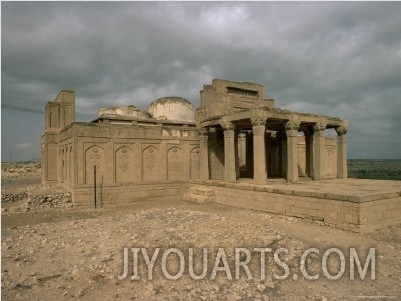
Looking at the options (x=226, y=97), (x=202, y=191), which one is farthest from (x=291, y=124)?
(x=226, y=97)

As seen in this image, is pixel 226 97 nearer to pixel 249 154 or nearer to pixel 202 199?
pixel 249 154

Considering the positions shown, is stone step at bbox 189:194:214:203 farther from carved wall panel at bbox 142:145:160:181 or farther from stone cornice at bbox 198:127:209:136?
stone cornice at bbox 198:127:209:136

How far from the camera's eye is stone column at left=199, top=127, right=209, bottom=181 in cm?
1939

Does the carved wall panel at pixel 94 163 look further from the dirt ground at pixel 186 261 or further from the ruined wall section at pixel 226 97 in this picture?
the ruined wall section at pixel 226 97

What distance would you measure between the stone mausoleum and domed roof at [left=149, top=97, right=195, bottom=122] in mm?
1345

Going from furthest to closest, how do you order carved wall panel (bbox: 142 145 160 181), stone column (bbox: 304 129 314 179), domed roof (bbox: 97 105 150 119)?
domed roof (bbox: 97 105 150 119) → stone column (bbox: 304 129 314 179) → carved wall panel (bbox: 142 145 160 181)

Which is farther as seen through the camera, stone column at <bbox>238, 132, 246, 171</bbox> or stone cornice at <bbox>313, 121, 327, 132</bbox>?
stone column at <bbox>238, 132, 246, 171</bbox>

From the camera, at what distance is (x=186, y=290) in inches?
235

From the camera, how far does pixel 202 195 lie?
56.6 ft

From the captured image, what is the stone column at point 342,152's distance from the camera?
1930 centimetres

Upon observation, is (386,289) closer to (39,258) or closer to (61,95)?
(39,258)

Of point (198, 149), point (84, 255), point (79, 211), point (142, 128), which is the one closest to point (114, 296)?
point (84, 255)

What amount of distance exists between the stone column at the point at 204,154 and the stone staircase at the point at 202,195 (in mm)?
1552

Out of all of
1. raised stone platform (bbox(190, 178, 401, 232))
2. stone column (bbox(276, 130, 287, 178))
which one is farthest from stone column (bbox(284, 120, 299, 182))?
stone column (bbox(276, 130, 287, 178))
